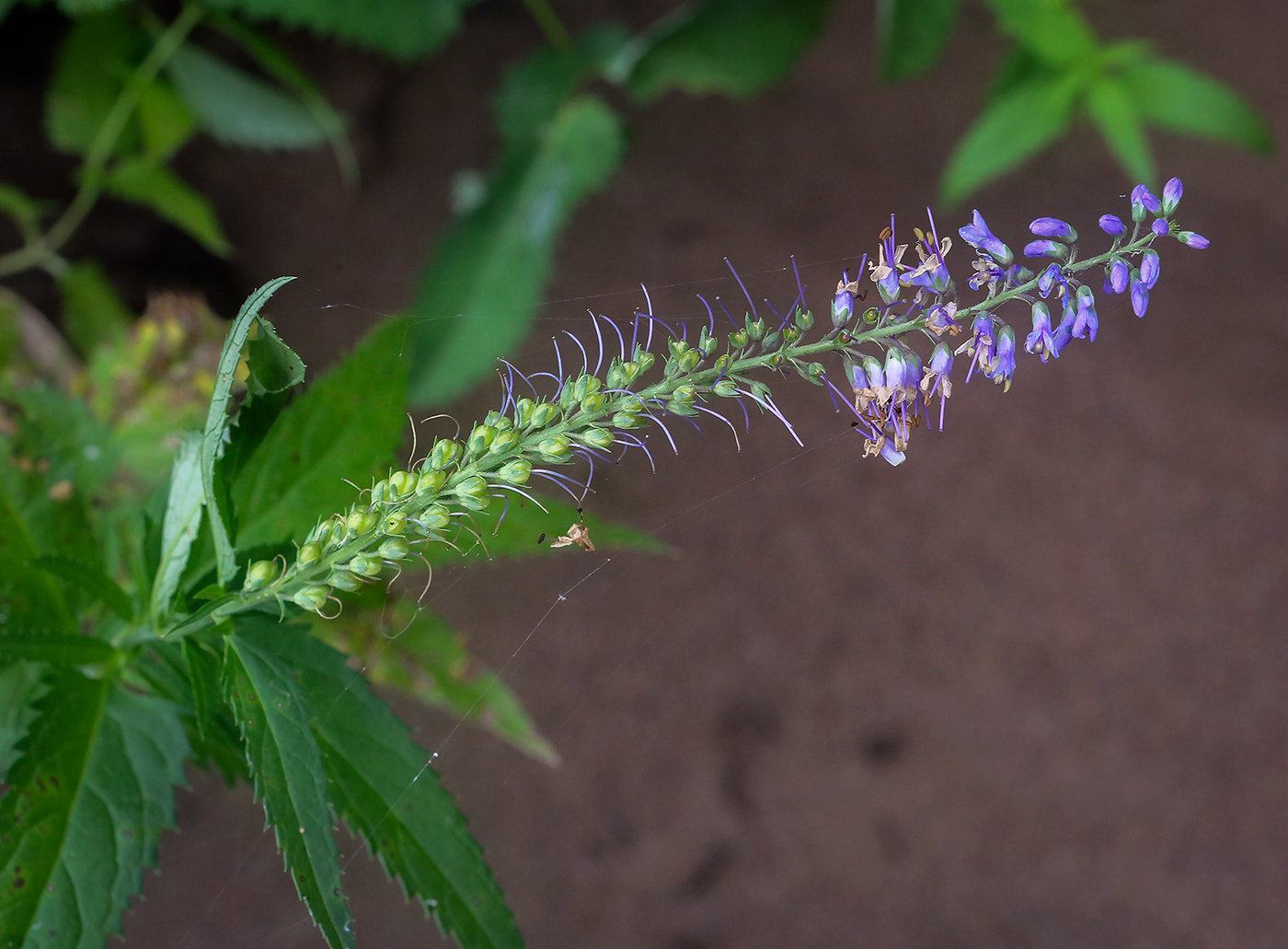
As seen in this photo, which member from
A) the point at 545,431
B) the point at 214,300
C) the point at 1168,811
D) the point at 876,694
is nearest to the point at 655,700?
the point at 876,694

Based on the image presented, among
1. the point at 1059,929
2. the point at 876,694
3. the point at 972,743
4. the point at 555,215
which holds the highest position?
the point at 555,215

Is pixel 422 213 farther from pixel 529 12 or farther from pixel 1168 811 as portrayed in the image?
pixel 1168 811

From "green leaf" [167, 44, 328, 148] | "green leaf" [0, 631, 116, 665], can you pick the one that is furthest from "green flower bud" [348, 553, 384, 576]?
"green leaf" [167, 44, 328, 148]

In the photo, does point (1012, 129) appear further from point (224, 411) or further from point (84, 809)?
point (84, 809)

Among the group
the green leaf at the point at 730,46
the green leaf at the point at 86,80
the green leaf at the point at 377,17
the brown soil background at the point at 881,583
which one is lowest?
the brown soil background at the point at 881,583

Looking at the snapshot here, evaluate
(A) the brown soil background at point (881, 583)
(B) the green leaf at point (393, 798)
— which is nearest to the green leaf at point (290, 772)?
(B) the green leaf at point (393, 798)

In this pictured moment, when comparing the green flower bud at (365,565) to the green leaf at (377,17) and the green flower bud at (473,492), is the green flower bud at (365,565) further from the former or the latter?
the green leaf at (377,17)
